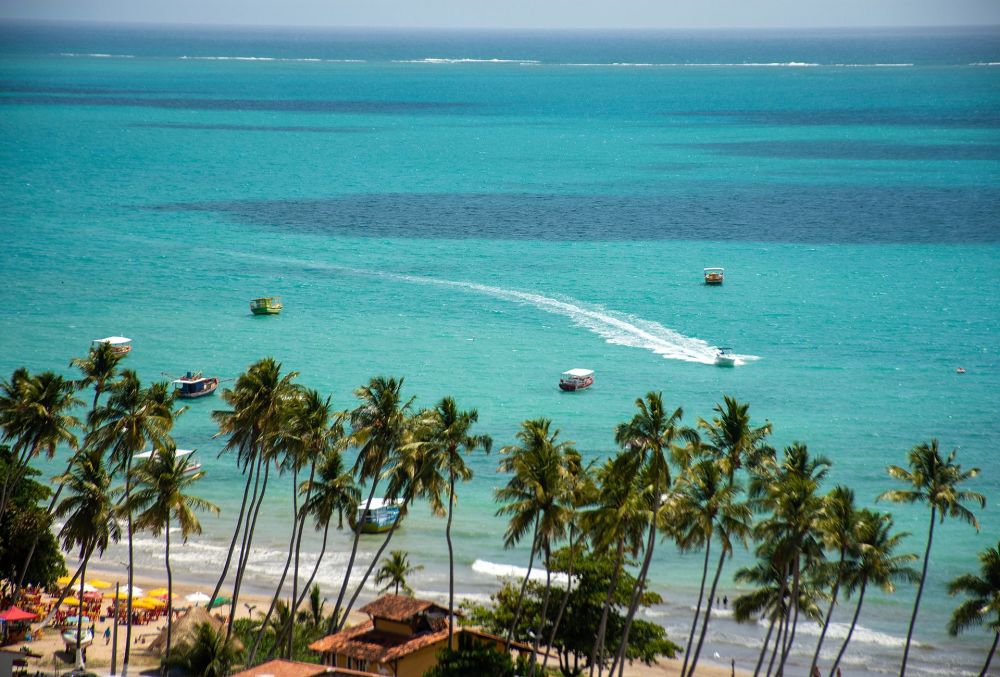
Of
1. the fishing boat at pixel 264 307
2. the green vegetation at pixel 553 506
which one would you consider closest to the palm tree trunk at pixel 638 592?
the green vegetation at pixel 553 506

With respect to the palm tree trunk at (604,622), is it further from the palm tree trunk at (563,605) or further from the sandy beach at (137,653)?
the sandy beach at (137,653)

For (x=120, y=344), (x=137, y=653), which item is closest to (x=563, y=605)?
(x=137, y=653)

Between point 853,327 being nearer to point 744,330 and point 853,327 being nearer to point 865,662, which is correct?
point 744,330

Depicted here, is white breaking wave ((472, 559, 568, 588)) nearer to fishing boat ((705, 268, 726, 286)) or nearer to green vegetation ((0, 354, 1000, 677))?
green vegetation ((0, 354, 1000, 677))

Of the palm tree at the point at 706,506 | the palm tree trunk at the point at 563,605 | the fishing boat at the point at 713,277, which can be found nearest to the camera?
the palm tree at the point at 706,506

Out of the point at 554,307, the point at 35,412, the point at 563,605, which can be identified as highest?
the point at 554,307

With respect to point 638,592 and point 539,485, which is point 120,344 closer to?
point 539,485
